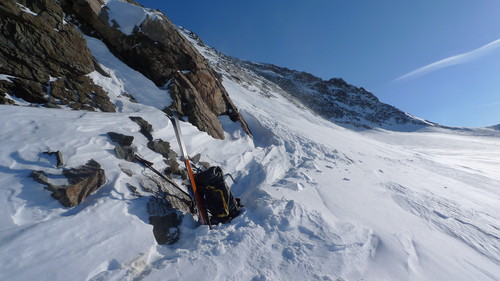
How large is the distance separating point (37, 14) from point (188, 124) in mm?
4682

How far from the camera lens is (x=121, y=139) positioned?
4633 mm

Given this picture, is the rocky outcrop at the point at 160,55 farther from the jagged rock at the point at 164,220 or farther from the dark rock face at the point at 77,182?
the dark rock face at the point at 77,182

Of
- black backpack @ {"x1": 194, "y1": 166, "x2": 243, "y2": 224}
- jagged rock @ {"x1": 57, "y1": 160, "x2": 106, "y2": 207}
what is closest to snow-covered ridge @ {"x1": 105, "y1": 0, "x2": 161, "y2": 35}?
jagged rock @ {"x1": 57, "y1": 160, "x2": 106, "y2": 207}

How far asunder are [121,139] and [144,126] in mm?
949

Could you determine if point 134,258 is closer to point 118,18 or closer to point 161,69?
point 161,69

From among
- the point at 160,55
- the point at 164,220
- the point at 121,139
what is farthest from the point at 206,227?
the point at 160,55

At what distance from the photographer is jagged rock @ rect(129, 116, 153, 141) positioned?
17.8ft

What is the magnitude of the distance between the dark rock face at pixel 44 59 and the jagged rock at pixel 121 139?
1.63 meters

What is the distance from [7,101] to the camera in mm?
4723

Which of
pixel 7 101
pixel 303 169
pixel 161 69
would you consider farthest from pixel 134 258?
pixel 161 69

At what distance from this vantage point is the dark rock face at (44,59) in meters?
5.17

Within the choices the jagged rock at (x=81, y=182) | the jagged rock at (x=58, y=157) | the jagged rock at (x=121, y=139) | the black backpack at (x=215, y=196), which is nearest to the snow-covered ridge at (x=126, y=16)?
the jagged rock at (x=121, y=139)

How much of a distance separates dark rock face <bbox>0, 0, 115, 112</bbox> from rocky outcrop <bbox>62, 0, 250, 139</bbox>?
1.65m

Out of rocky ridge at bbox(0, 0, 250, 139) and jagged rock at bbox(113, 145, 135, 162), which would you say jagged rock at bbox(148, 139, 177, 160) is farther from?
rocky ridge at bbox(0, 0, 250, 139)
